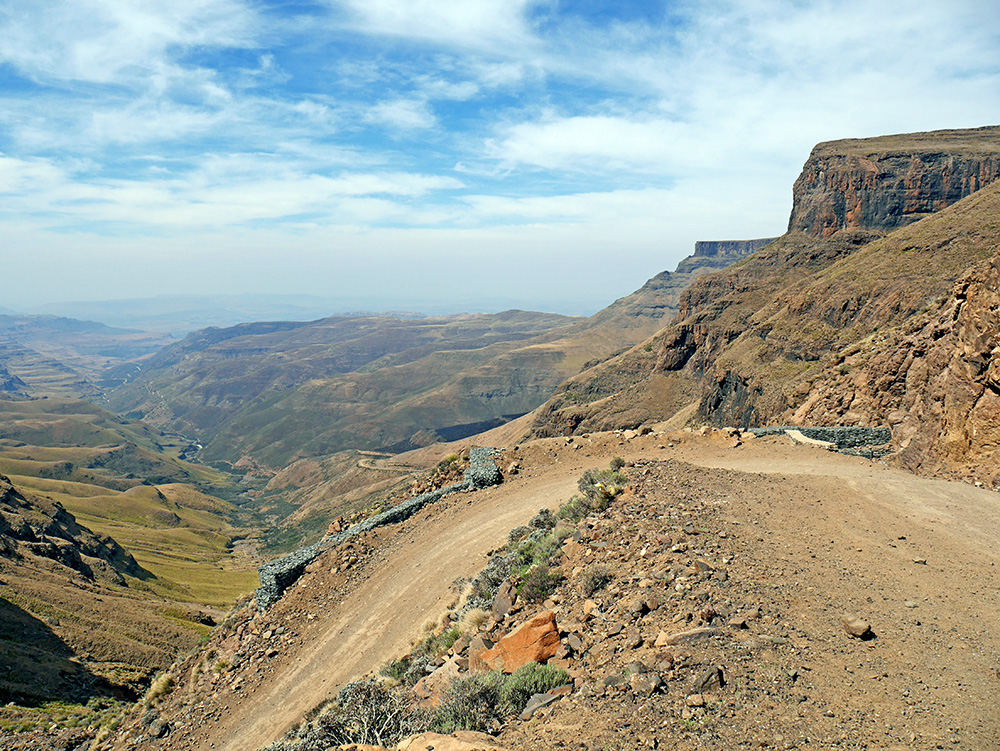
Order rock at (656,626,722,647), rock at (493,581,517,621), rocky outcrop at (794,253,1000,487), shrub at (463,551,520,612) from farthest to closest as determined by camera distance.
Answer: rocky outcrop at (794,253,1000,487) → shrub at (463,551,520,612) → rock at (493,581,517,621) → rock at (656,626,722,647)

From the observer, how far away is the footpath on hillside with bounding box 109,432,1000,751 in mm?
6066

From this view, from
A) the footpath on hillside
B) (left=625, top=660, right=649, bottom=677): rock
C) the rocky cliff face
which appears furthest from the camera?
the rocky cliff face

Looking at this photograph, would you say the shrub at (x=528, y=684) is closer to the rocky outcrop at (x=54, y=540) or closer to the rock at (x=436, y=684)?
the rock at (x=436, y=684)

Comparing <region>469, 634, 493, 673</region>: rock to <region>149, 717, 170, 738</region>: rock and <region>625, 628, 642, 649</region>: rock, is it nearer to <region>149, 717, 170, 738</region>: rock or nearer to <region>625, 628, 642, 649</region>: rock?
<region>625, 628, 642, 649</region>: rock

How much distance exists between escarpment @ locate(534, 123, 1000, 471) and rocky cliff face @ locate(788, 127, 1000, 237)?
0.20 metres

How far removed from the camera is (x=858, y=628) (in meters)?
7.34

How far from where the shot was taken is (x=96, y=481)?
414ft

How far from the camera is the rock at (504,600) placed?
1030 cm

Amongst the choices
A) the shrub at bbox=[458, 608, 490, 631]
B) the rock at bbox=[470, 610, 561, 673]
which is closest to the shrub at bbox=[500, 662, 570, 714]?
the rock at bbox=[470, 610, 561, 673]

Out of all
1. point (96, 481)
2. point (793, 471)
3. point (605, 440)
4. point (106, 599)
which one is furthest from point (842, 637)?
point (96, 481)

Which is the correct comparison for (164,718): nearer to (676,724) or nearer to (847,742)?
(676,724)

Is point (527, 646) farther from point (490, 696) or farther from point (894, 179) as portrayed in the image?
point (894, 179)

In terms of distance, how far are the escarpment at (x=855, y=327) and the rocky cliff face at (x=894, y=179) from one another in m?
0.20

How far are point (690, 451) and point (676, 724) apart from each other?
591 inches
